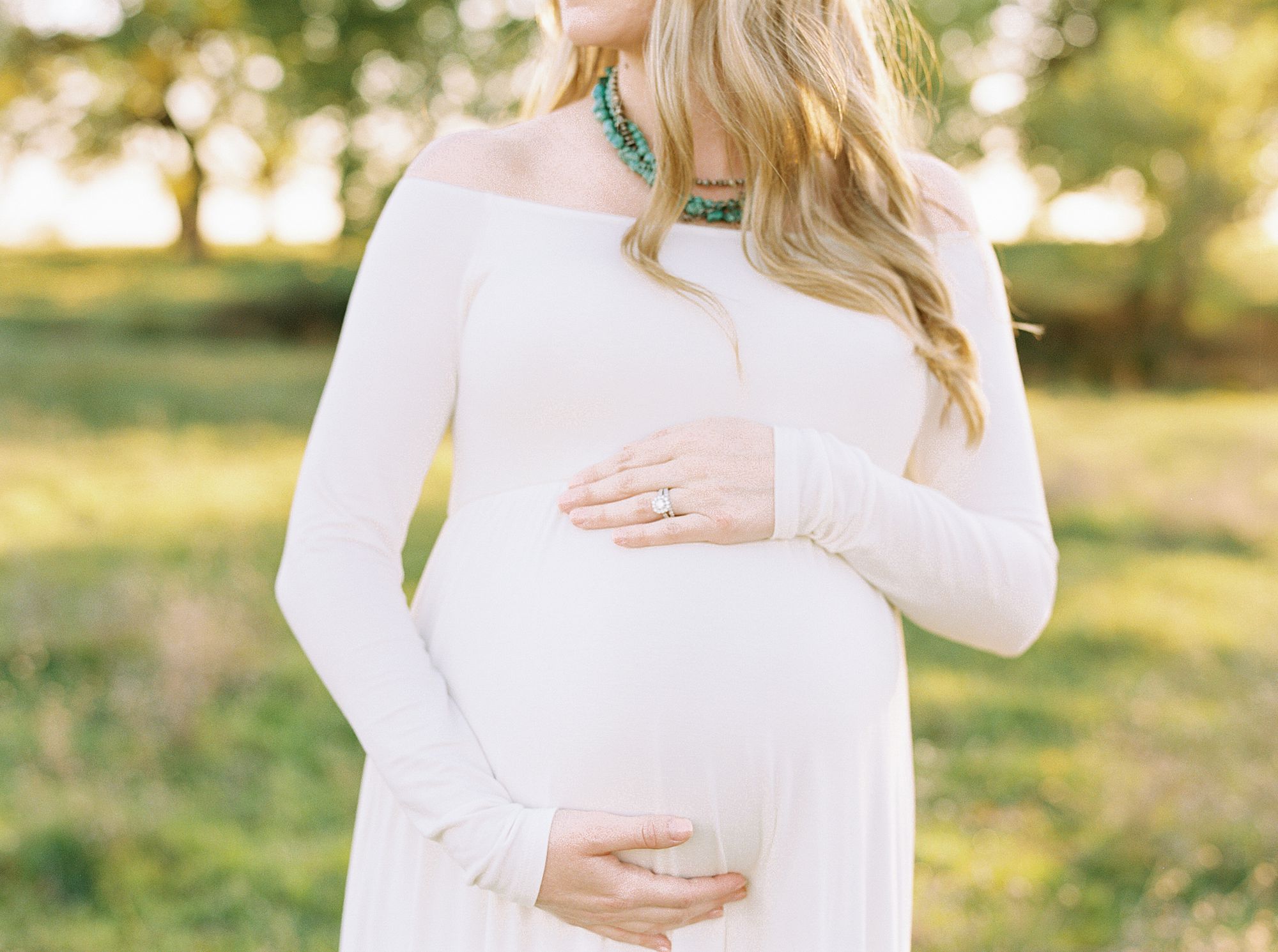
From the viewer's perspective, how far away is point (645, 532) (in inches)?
62.9

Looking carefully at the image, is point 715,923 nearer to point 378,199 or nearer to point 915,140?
point 915,140

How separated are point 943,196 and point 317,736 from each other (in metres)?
3.91

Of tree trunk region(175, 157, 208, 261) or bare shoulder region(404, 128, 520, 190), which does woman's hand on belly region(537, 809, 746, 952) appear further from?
tree trunk region(175, 157, 208, 261)

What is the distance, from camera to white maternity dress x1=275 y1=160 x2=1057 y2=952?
156cm

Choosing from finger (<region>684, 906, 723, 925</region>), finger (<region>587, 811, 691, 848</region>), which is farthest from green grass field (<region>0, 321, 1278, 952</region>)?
finger (<region>587, 811, 691, 848</region>)

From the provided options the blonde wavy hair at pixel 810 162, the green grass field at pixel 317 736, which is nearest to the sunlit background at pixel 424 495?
the green grass field at pixel 317 736

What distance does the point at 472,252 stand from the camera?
1637 mm

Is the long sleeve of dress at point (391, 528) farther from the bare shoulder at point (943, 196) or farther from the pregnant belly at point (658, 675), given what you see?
the bare shoulder at point (943, 196)

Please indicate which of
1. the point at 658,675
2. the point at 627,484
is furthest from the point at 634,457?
the point at 658,675

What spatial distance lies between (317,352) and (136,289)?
11.7 ft

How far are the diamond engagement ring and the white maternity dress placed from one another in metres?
0.07

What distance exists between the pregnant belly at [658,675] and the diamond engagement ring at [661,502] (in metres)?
0.06

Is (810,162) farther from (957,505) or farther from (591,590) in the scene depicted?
(591,590)

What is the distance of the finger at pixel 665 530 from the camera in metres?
1.59
